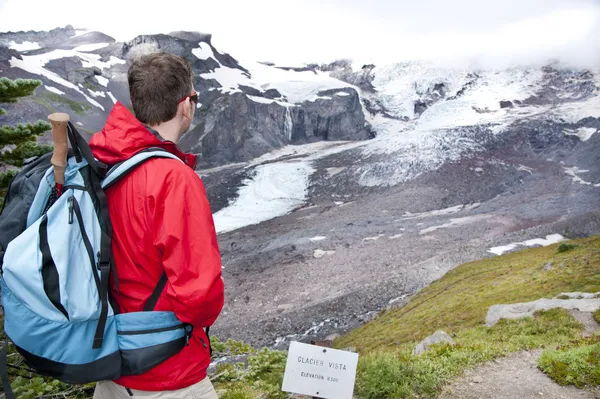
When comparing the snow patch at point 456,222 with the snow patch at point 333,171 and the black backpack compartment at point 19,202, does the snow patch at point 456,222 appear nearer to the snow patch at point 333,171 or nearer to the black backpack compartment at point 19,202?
the snow patch at point 333,171

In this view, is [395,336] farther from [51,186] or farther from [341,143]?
[341,143]

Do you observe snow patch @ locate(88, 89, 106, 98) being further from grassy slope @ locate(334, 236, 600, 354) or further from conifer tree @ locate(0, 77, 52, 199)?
conifer tree @ locate(0, 77, 52, 199)

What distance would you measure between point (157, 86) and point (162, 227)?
30.2 inches

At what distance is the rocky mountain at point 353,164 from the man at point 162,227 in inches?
592

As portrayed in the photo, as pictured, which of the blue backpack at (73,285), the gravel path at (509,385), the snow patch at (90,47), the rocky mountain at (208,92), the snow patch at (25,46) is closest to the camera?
the blue backpack at (73,285)

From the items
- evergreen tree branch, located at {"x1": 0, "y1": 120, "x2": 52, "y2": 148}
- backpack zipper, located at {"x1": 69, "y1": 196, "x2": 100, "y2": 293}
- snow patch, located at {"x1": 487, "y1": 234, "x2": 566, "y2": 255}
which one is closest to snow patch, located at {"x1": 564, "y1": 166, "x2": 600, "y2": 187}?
snow patch, located at {"x1": 487, "y1": 234, "x2": 566, "y2": 255}

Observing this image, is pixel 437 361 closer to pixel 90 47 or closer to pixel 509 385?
pixel 509 385

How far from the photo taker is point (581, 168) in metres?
25.3

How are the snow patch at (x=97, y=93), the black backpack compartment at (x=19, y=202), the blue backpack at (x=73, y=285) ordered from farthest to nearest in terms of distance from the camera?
1. the snow patch at (x=97, y=93)
2. the black backpack compartment at (x=19, y=202)
3. the blue backpack at (x=73, y=285)

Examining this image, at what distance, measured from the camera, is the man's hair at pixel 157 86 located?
2197 mm

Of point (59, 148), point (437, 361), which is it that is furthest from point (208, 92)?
point (59, 148)

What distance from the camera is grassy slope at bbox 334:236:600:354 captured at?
12.8 metres

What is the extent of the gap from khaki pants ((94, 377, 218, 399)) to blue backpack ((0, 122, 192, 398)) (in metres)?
0.19

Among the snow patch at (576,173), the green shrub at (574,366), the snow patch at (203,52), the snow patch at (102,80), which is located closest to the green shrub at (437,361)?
the green shrub at (574,366)
